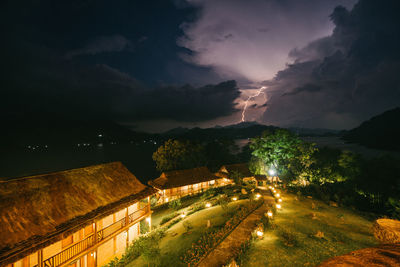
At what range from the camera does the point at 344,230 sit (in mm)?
14422

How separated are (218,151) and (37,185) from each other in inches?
2213

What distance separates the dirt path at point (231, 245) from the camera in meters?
10.9

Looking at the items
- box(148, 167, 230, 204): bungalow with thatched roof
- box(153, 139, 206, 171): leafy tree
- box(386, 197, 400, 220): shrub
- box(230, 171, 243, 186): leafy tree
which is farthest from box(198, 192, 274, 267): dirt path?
box(153, 139, 206, 171): leafy tree

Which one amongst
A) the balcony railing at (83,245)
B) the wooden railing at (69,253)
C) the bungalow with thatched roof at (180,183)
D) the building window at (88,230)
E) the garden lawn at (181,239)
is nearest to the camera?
the wooden railing at (69,253)

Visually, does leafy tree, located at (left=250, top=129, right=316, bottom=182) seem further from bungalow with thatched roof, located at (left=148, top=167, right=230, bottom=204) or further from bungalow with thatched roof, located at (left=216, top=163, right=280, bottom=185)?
bungalow with thatched roof, located at (left=148, top=167, right=230, bottom=204)

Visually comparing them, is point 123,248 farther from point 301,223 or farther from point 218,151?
point 218,151

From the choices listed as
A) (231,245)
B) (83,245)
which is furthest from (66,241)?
(231,245)

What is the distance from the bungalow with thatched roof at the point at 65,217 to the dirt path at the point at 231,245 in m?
7.92

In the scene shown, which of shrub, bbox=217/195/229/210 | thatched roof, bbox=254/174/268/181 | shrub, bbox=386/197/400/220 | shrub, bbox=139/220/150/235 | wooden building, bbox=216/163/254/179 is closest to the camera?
shrub, bbox=386/197/400/220

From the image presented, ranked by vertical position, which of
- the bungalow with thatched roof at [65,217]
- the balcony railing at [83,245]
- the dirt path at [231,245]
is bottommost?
the dirt path at [231,245]

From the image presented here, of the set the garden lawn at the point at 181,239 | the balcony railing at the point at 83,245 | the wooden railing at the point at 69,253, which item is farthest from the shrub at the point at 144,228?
the wooden railing at the point at 69,253

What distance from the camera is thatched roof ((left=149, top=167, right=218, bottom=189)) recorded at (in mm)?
33594

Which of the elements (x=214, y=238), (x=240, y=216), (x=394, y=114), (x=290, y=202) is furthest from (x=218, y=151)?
(x=394, y=114)

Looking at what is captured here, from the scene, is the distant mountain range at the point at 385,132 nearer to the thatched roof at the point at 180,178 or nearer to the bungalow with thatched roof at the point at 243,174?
the bungalow with thatched roof at the point at 243,174
